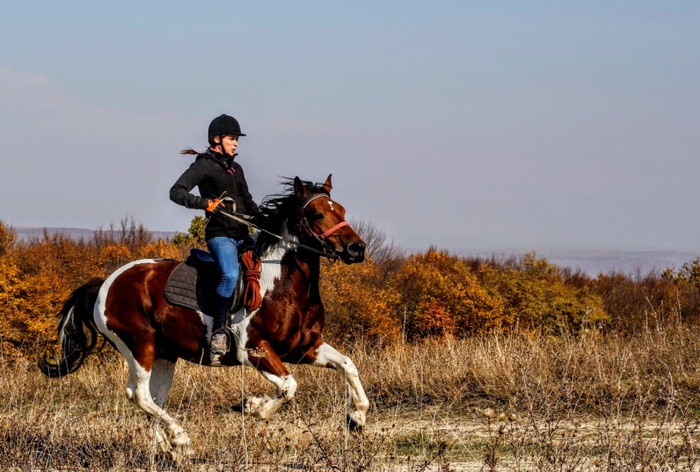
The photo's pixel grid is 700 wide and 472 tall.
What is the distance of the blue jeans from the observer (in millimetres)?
8273

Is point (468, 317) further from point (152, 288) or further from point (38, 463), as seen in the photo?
point (38, 463)

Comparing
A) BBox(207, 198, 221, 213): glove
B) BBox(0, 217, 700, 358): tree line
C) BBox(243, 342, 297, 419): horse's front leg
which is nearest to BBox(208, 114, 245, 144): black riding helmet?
BBox(207, 198, 221, 213): glove

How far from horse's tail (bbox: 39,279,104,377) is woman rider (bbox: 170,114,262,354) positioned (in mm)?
1857

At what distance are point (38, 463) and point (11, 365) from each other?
38.4ft

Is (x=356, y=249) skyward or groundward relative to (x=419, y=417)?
skyward

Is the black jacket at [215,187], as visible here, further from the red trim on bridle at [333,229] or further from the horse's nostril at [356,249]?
the horse's nostril at [356,249]

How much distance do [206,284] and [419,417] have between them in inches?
115

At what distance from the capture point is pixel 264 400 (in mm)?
7965

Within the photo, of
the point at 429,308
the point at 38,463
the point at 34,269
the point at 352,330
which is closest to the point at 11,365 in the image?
the point at 34,269

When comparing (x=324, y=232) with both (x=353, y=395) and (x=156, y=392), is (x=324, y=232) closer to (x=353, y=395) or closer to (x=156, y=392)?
(x=353, y=395)

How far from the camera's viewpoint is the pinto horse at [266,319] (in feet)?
26.5

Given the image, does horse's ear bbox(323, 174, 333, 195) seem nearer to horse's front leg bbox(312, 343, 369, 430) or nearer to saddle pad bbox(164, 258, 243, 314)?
saddle pad bbox(164, 258, 243, 314)

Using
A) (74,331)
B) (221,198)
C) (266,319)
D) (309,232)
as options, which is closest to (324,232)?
(309,232)

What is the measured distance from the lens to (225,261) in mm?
8359
